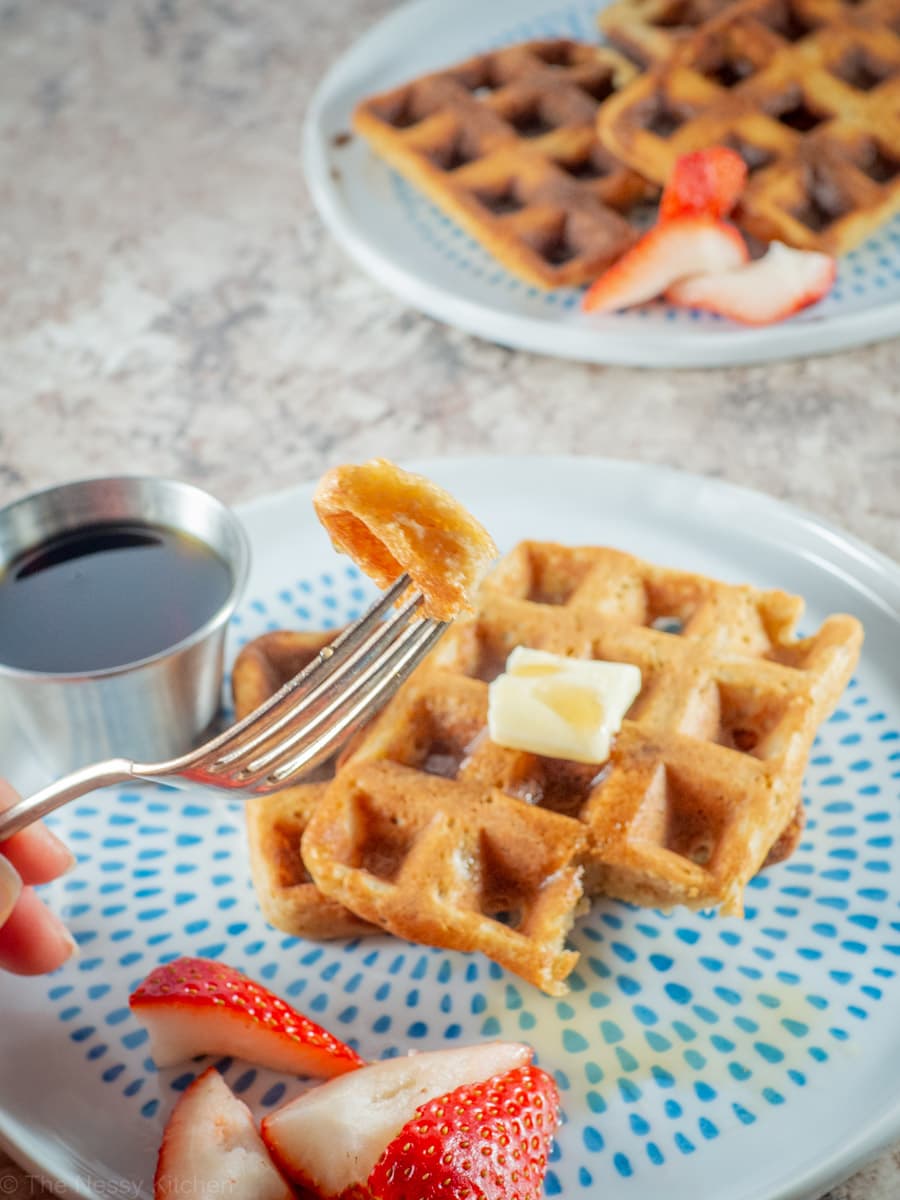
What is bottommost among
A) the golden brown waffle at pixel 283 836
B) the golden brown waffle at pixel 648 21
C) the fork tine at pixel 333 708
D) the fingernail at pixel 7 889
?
the golden brown waffle at pixel 283 836

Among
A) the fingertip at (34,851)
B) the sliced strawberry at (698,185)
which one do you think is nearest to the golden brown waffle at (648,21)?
the sliced strawberry at (698,185)

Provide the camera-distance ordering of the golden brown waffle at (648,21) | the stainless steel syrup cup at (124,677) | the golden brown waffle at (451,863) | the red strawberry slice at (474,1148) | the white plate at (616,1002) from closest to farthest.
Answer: the red strawberry slice at (474,1148) < the white plate at (616,1002) < the golden brown waffle at (451,863) < the stainless steel syrup cup at (124,677) < the golden brown waffle at (648,21)

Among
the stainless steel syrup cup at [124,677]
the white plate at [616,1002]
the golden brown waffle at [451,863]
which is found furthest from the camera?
the stainless steel syrup cup at [124,677]

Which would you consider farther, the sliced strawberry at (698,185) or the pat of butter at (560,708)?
the sliced strawberry at (698,185)

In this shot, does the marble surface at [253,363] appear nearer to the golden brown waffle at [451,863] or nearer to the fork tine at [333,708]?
the golden brown waffle at [451,863]

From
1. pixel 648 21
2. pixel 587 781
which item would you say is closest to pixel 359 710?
pixel 587 781

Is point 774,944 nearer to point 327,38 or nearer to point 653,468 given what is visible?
point 653,468

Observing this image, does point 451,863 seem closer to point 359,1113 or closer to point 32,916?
point 359,1113

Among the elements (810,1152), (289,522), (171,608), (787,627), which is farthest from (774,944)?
(289,522)
